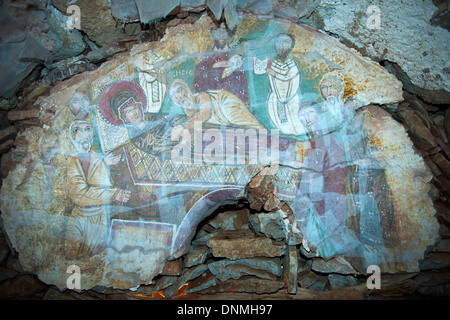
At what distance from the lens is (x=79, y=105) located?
119 inches

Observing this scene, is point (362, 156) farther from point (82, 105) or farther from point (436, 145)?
point (82, 105)

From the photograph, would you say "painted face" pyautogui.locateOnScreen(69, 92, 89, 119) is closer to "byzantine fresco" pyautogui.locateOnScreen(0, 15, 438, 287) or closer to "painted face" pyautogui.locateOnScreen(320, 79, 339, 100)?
"byzantine fresco" pyautogui.locateOnScreen(0, 15, 438, 287)

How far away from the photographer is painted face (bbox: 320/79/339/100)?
2854 millimetres

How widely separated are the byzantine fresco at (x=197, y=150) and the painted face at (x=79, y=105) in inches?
0.5

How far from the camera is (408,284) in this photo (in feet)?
9.43

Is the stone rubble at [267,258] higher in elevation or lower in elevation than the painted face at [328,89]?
lower

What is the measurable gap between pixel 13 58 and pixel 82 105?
697 millimetres

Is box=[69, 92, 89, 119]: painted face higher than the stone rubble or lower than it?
higher

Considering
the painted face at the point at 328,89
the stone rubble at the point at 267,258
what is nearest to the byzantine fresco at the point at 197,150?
the painted face at the point at 328,89

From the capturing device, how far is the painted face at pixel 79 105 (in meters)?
3.02

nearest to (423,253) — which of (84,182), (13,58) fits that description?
(84,182)

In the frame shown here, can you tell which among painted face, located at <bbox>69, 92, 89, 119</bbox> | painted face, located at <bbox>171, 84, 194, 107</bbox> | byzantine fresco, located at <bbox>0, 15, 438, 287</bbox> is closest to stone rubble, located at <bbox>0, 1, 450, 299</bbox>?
byzantine fresco, located at <bbox>0, 15, 438, 287</bbox>

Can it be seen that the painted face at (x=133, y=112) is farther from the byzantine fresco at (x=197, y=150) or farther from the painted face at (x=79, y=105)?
the painted face at (x=79, y=105)

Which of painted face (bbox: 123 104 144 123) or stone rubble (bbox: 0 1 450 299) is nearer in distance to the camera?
stone rubble (bbox: 0 1 450 299)
